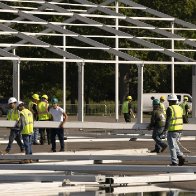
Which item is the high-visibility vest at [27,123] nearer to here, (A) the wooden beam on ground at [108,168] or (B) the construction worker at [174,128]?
(B) the construction worker at [174,128]

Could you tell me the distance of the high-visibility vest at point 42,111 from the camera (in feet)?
118

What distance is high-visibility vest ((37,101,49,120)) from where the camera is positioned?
1416 inches

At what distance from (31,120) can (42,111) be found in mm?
7377

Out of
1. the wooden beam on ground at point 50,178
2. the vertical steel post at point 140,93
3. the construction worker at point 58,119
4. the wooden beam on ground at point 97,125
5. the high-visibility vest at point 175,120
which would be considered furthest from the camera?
the vertical steel post at point 140,93

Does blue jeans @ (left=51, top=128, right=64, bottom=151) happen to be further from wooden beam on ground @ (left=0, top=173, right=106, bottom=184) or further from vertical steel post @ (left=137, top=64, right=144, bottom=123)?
wooden beam on ground @ (left=0, top=173, right=106, bottom=184)

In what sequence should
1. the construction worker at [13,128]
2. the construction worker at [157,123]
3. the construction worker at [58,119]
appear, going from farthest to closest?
the construction worker at [58,119] → the construction worker at [157,123] → the construction worker at [13,128]

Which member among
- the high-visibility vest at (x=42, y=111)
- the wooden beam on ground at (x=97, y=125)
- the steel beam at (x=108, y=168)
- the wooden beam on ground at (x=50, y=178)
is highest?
the high-visibility vest at (x=42, y=111)

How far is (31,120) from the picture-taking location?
28.7 metres

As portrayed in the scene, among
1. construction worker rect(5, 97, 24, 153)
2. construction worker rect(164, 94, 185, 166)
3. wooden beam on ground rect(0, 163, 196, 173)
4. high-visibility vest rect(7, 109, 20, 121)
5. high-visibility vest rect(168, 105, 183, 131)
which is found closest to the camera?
wooden beam on ground rect(0, 163, 196, 173)

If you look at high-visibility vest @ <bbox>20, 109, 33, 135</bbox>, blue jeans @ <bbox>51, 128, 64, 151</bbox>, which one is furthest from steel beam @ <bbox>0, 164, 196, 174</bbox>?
blue jeans @ <bbox>51, 128, 64, 151</bbox>

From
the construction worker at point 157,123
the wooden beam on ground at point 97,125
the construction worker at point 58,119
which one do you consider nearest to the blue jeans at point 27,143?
the wooden beam on ground at point 97,125

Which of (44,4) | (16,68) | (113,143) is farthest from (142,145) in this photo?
(44,4)

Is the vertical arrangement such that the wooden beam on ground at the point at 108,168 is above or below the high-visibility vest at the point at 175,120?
below

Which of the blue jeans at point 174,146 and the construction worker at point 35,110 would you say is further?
the construction worker at point 35,110
